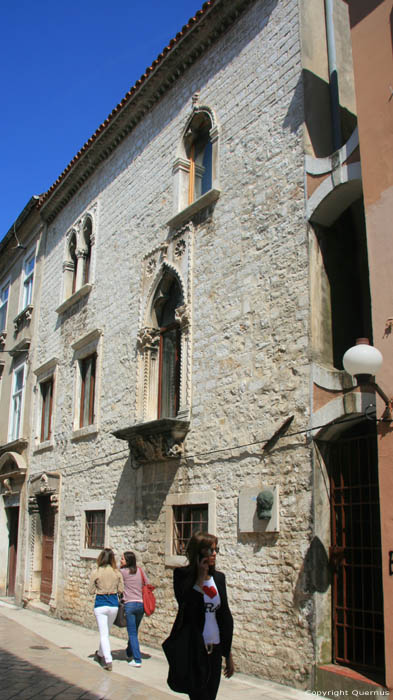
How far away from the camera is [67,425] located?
14.1 metres

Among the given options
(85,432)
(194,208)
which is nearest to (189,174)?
(194,208)

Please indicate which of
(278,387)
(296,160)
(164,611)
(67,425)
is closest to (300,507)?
(278,387)

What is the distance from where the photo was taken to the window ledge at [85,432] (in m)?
12.6

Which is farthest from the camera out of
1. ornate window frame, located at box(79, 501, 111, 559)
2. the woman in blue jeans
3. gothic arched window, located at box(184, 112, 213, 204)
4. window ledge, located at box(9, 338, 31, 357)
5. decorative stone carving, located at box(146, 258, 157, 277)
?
window ledge, located at box(9, 338, 31, 357)

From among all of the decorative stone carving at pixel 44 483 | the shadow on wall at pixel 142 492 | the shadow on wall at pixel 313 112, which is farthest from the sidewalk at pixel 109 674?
the shadow on wall at pixel 313 112

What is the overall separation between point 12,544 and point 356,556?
1299cm

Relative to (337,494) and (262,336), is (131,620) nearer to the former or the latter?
(337,494)

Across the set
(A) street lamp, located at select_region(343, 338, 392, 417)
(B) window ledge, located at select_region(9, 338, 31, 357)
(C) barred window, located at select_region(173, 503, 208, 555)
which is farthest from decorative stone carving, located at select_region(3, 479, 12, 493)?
(A) street lamp, located at select_region(343, 338, 392, 417)

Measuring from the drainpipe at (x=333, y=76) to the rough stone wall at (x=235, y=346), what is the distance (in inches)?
20.3

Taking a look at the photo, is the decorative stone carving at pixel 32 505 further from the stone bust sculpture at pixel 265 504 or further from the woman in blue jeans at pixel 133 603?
the stone bust sculpture at pixel 265 504

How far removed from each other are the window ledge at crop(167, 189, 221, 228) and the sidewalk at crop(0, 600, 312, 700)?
6.55 metres

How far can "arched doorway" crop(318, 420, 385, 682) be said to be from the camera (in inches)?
261

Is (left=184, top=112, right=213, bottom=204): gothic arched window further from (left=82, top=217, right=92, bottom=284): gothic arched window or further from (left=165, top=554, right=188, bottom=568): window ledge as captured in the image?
Result: (left=165, top=554, right=188, bottom=568): window ledge

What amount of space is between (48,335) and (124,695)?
432 inches
